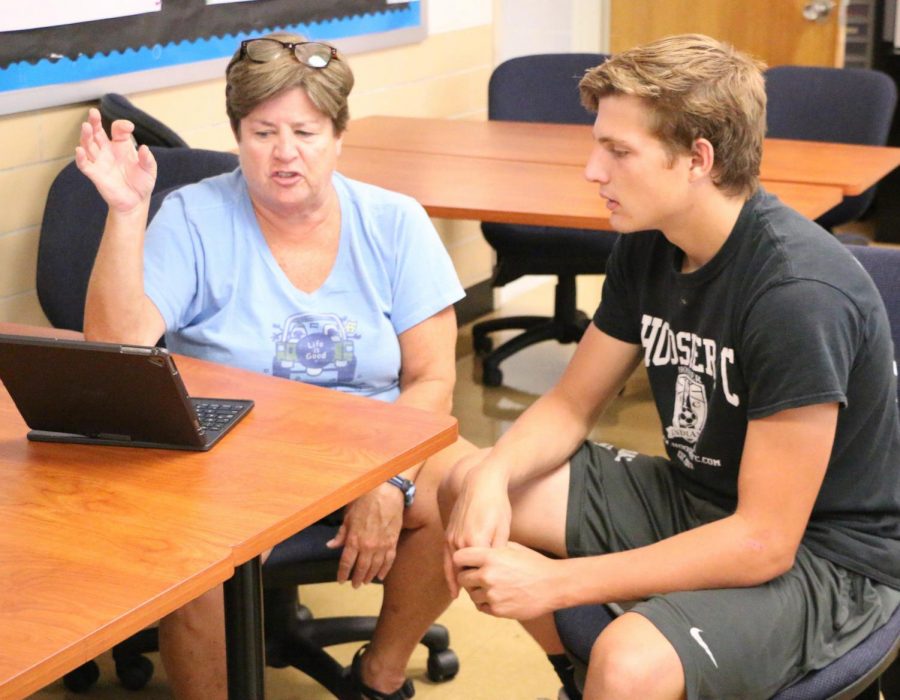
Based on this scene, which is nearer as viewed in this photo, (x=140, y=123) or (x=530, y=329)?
(x=140, y=123)

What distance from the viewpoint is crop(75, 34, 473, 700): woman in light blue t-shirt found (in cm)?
192

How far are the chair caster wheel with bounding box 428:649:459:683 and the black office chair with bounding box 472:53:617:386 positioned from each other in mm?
1565

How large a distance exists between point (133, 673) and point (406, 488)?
2.48 ft

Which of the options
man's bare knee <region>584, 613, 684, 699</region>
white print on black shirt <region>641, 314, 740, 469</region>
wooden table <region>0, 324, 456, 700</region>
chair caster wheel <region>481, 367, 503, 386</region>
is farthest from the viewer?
chair caster wheel <region>481, 367, 503, 386</region>

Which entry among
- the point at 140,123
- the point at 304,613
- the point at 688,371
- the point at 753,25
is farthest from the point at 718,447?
the point at 753,25

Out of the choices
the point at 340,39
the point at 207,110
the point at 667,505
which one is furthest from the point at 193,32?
the point at 667,505

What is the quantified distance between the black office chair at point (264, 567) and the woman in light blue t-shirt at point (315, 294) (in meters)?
0.08

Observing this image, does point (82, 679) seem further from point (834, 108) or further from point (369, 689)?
point (834, 108)

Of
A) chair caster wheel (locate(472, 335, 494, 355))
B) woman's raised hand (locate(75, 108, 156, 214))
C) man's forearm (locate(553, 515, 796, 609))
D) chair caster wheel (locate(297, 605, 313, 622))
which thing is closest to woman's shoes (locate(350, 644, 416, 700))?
chair caster wheel (locate(297, 605, 313, 622))

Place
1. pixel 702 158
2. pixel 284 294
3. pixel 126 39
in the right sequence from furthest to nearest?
pixel 126 39 → pixel 284 294 → pixel 702 158

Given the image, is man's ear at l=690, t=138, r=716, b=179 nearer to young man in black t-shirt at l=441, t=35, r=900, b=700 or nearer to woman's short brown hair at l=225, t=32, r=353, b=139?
young man in black t-shirt at l=441, t=35, r=900, b=700

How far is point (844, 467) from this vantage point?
1.62 m

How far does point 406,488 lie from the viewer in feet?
6.35

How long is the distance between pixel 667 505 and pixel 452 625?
0.87 m
